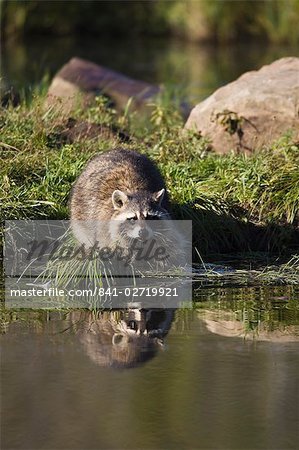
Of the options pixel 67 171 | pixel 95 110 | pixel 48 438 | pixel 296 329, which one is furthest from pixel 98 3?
pixel 48 438

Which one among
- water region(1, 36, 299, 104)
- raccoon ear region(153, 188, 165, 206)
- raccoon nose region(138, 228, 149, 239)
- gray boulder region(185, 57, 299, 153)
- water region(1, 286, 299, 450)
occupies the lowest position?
water region(1, 286, 299, 450)

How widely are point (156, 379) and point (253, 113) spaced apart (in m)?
4.63

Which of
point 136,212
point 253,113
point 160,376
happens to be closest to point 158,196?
point 136,212

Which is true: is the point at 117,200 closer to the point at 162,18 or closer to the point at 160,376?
the point at 160,376

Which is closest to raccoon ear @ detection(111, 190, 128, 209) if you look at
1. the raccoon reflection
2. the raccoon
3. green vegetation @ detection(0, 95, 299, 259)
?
the raccoon

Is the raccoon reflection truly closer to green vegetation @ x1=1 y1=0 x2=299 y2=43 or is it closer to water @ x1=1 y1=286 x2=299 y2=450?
water @ x1=1 y1=286 x2=299 y2=450

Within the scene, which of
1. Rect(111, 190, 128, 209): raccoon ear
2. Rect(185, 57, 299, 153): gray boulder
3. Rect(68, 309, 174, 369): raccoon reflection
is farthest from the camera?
Rect(185, 57, 299, 153): gray boulder

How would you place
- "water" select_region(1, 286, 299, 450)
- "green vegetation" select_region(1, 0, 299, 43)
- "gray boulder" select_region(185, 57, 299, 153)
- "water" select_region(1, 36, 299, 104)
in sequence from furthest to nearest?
1. "green vegetation" select_region(1, 0, 299, 43)
2. "water" select_region(1, 36, 299, 104)
3. "gray boulder" select_region(185, 57, 299, 153)
4. "water" select_region(1, 286, 299, 450)

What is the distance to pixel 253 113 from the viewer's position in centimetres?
991

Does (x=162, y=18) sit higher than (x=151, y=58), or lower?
higher

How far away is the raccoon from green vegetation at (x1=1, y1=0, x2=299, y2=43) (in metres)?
14.8

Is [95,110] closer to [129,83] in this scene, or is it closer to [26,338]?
[129,83]

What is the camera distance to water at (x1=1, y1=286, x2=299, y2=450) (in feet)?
16.6

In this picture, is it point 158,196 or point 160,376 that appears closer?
point 160,376
